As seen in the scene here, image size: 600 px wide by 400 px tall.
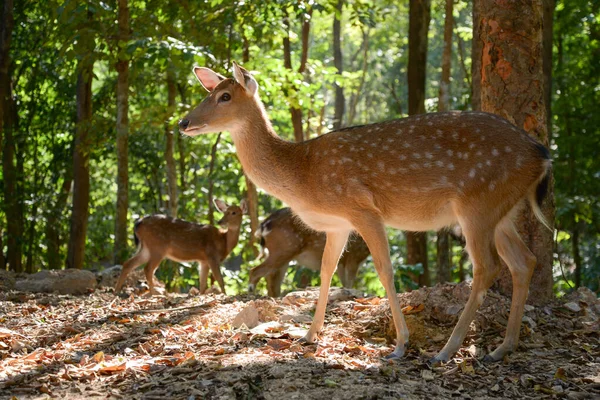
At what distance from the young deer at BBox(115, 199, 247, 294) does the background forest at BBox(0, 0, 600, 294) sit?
95 centimetres

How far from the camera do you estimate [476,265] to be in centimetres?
596

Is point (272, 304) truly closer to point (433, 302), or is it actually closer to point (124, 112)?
point (433, 302)

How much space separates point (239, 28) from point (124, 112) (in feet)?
8.68

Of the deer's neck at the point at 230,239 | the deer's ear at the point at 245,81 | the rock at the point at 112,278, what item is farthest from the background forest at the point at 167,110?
the deer's ear at the point at 245,81

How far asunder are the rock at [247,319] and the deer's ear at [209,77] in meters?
2.27

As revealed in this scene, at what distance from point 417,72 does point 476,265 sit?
799cm

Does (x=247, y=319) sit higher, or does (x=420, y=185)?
(x=420, y=185)

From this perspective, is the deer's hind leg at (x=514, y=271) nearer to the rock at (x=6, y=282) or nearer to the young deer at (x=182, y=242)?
the young deer at (x=182, y=242)

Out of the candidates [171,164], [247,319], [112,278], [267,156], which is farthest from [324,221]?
[171,164]

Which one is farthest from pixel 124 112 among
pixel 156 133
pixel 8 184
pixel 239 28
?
pixel 156 133

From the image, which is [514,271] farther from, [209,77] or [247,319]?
[209,77]

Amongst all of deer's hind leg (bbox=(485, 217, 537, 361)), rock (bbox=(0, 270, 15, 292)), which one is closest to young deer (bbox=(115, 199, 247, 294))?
rock (bbox=(0, 270, 15, 292))

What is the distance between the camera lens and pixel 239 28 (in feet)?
45.0

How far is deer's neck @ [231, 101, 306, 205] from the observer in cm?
668
